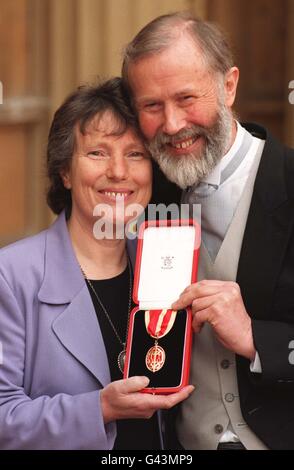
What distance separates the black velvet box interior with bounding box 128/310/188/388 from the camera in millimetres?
2371

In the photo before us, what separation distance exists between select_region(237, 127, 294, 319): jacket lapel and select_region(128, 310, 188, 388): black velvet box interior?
185mm

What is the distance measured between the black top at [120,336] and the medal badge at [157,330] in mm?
171

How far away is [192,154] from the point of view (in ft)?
8.48

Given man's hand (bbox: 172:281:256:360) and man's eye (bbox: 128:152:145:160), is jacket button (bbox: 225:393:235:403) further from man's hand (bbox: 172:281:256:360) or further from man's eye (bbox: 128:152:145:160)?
man's eye (bbox: 128:152:145:160)

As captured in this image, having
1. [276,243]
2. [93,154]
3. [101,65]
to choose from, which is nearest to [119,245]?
[93,154]

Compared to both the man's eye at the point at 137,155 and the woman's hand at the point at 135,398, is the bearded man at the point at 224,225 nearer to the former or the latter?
the man's eye at the point at 137,155

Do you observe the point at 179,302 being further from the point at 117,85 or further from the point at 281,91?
the point at 281,91

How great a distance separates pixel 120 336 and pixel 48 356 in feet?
0.69

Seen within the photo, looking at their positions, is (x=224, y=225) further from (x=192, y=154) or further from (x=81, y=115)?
(x=81, y=115)

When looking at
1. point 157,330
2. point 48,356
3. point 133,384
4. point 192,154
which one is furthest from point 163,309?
point 192,154

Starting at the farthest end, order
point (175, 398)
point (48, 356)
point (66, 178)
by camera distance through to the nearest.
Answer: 1. point (66, 178)
2. point (48, 356)
3. point (175, 398)

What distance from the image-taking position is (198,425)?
2553 millimetres

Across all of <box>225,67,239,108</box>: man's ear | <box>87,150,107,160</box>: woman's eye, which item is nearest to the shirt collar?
<box>225,67,239,108</box>: man's ear

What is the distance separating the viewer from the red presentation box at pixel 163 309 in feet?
7.82
